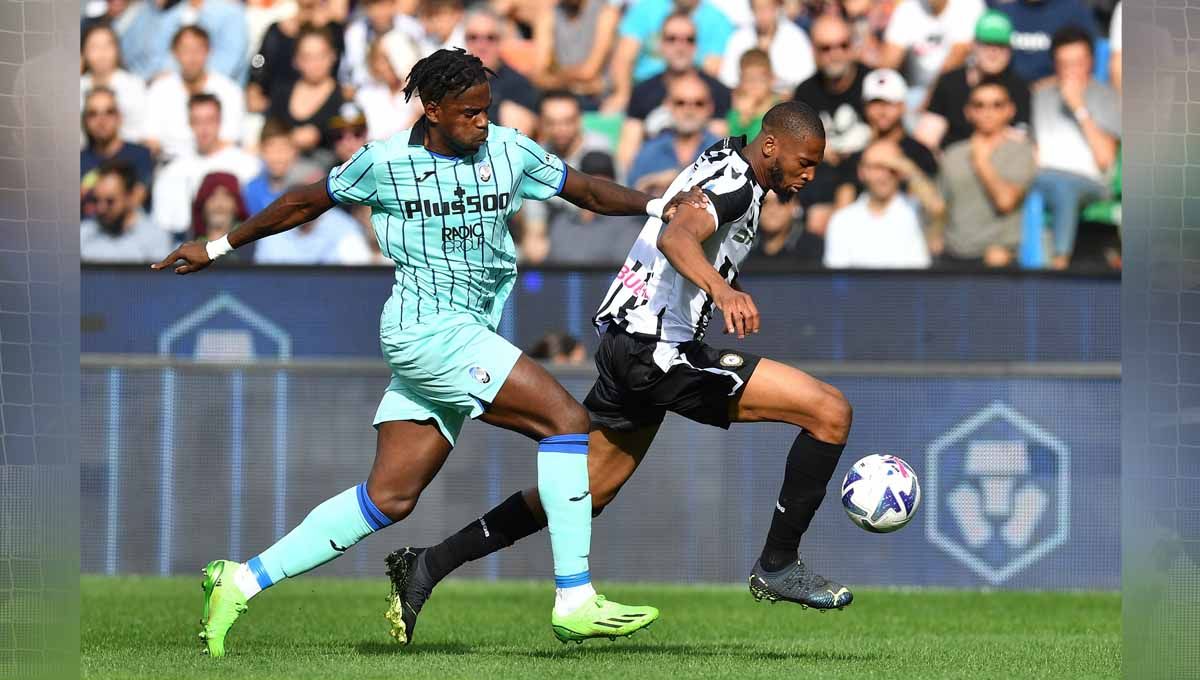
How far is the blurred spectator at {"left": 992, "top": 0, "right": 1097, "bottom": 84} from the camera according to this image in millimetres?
14172

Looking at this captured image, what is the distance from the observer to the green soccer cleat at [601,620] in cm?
732

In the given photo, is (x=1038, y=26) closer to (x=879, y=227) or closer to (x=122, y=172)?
(x=879, y=227)

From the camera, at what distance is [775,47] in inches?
578

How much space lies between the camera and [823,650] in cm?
806

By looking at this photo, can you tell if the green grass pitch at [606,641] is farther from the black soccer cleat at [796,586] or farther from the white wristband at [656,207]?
the white wristband at [656,207]

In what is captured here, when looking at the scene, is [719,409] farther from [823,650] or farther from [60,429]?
[60,429]

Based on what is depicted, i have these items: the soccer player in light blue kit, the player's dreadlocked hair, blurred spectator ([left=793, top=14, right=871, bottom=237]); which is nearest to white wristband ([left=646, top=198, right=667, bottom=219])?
the soccer player in light blue kit

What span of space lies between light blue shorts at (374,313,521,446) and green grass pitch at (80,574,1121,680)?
1072 mm

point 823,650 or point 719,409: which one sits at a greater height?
point 719,409

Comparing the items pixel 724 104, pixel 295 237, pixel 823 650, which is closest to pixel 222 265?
pixel 295 237

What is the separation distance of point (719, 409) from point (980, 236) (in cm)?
600

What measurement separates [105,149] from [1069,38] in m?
7.52

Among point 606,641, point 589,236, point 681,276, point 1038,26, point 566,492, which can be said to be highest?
point 1038,26

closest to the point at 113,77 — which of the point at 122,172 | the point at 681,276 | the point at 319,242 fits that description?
the point at 122,172
